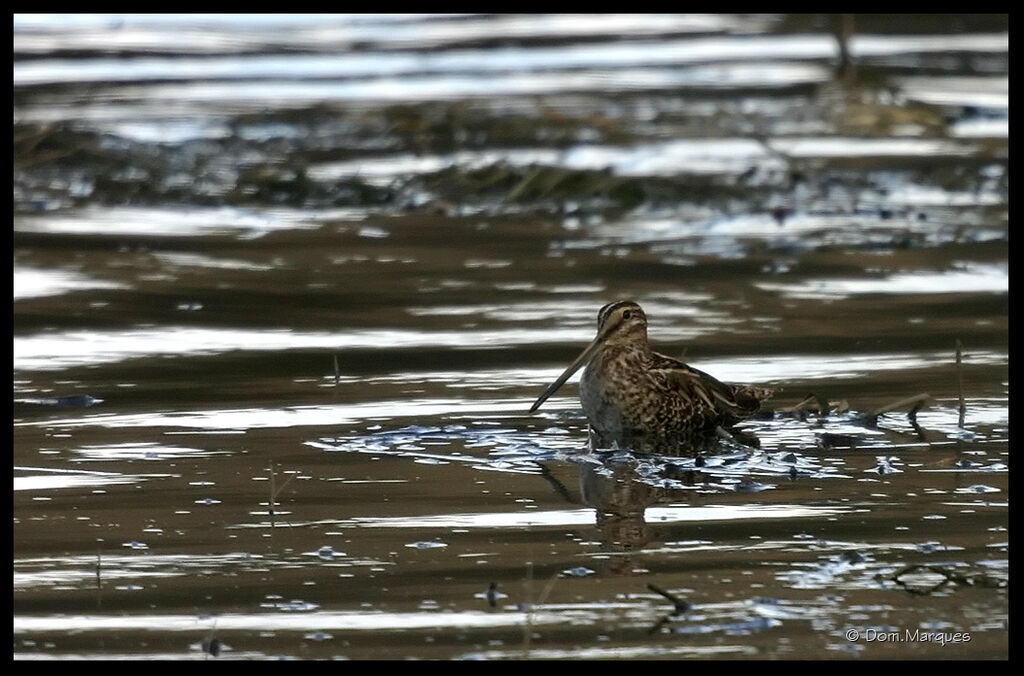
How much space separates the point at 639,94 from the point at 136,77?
17.7ft

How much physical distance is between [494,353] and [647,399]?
1757 millimetres

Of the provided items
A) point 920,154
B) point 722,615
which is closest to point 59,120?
point 920,154

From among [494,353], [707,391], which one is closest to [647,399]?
[707,391]

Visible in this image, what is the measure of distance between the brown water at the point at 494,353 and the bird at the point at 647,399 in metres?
0.22

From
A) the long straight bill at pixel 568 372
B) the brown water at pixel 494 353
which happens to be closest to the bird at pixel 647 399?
the long straight bill at pixel 568 372

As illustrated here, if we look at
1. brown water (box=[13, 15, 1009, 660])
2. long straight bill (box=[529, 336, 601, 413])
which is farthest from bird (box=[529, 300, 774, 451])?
brown water (box=[13, 15, 1009, 660])

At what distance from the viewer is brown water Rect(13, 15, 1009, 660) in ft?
21.3

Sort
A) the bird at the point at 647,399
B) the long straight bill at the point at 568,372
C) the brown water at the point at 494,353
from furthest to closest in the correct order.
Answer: the long straight bill at the point at 568,372 < the bird at the point at 647,399 < the brown water at the point at 494,353

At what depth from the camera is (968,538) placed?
718 centimetres

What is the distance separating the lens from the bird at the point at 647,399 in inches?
352

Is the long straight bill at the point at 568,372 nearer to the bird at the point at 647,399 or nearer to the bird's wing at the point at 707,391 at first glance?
the bird at the point at 647,399

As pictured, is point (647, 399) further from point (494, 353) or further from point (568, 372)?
point (494, 353)

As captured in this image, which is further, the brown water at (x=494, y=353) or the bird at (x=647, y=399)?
the bird at (x=647, y=399)
